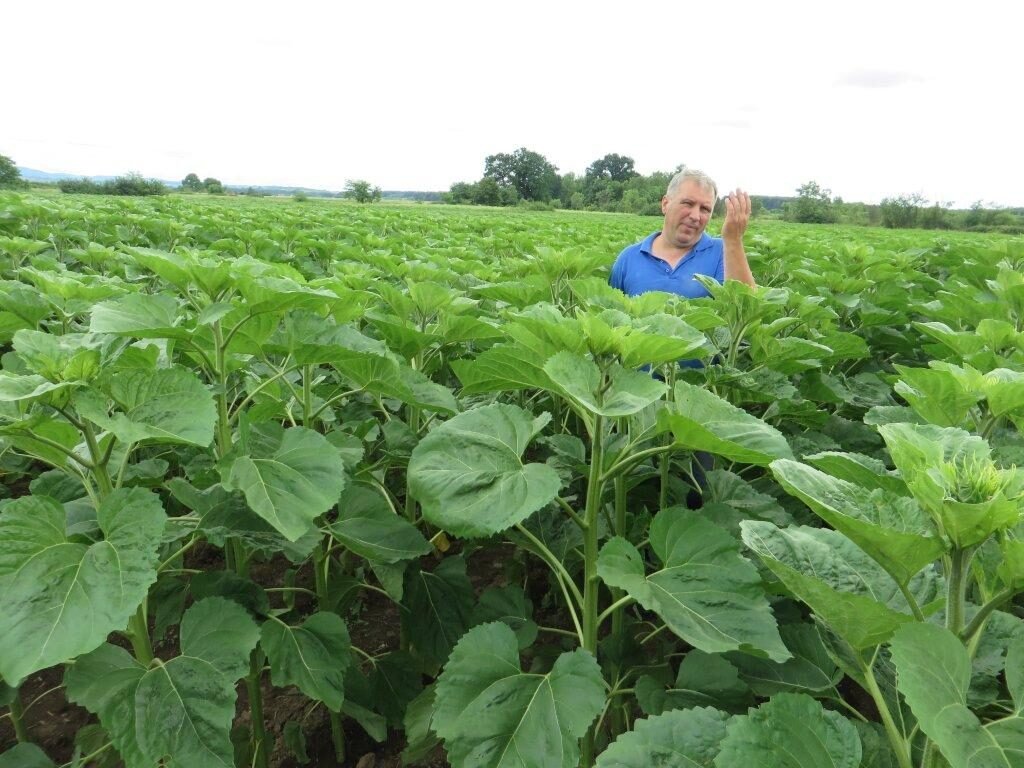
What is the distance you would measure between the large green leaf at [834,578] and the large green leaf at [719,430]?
8.9 inches

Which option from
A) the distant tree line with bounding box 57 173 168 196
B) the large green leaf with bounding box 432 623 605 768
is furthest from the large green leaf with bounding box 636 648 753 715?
the distant tree line with bounding box 57 173 168 196

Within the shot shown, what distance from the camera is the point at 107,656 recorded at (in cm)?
174

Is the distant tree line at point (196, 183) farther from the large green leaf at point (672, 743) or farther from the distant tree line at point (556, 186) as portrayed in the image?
the large green leaf at point (672, 743)

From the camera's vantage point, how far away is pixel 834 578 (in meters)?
1.32

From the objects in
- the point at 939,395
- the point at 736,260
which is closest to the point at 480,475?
the point at 939,395

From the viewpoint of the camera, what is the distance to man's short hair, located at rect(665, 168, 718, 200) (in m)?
4.97

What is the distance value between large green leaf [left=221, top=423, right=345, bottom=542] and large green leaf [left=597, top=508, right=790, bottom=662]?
74 cm

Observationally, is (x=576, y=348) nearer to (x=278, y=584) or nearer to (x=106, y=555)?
(x=106, y=555)

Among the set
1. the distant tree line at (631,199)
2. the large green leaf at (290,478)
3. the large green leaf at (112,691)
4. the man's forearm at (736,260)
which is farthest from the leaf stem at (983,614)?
the distant tree line at (631,199)

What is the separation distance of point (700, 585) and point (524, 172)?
90.4 m

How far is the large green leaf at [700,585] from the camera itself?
1509mm

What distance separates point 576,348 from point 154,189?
67.8 m

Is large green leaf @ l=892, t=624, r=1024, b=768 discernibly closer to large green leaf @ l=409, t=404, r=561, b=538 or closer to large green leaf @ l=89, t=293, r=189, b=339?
large green leaf @ l=409, t=404, r=561, b=538

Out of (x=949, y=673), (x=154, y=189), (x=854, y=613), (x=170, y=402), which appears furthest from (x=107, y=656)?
(x=154, y=189)
